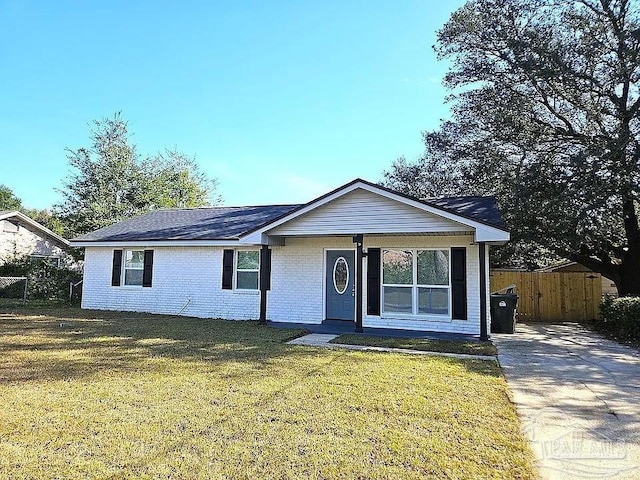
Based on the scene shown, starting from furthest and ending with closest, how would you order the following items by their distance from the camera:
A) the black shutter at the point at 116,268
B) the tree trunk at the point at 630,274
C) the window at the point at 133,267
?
the black shutter at the point at 116,268
the window at the point at 133,267
the tree trunk at the point at 630,274

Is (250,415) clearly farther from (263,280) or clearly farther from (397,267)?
(397,267)

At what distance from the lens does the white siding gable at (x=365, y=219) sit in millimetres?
10242

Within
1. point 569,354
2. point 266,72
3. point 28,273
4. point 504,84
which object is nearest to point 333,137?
point 266,72

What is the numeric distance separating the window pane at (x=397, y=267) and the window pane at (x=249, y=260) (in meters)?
4.01

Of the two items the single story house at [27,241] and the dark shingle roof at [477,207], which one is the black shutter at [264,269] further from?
the single story house at [27,241]

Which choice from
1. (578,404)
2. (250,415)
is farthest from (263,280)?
(578,404)

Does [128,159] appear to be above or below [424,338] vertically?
above

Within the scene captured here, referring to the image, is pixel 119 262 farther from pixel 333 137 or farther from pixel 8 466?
pixel 8 466

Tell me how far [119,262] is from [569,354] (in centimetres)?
1381

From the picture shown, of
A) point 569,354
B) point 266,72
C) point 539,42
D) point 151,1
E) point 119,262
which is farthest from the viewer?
point 266,72

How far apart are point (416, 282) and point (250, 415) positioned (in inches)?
302

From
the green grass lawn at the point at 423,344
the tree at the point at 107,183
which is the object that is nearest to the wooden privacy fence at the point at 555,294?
the green grass lawn at the point at 423,344

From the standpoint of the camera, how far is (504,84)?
15.4 metres

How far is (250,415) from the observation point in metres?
4.37
